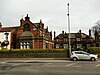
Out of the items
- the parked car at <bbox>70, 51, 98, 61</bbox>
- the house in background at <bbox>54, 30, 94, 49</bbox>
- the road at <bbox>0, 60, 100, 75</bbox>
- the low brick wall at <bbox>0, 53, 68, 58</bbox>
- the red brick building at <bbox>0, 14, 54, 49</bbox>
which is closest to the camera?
the road at <bbox>0, 60, 100, 75</bbox>

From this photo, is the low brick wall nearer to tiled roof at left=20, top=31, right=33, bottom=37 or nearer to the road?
tiled roof at left=20, top=31, right=33, bottom=37

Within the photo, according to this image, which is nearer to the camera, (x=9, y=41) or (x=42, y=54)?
(x=42, y=54)

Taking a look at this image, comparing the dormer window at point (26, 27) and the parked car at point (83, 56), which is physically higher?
the dormer window at point (26, 27)

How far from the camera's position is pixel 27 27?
62844mm

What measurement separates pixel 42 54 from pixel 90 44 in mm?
51594

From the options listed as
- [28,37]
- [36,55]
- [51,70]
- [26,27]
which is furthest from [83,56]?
[26,27]

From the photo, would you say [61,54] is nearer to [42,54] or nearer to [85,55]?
[42,54]

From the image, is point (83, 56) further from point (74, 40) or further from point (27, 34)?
point (74, 40)

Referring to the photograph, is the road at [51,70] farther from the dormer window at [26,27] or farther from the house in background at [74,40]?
the house in background at [74,40]

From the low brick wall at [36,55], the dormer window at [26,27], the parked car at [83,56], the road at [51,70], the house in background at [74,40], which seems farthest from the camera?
the house in background at [74,40]

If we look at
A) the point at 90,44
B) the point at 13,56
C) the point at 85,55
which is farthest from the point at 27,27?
the point at 90,44

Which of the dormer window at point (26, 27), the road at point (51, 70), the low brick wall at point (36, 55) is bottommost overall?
the road at point (51, 70)

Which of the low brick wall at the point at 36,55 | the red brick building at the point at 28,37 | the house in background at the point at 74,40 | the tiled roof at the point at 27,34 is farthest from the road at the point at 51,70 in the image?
the house in background at the point at 74,40

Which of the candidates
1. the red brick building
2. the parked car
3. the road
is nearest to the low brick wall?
the parked car
